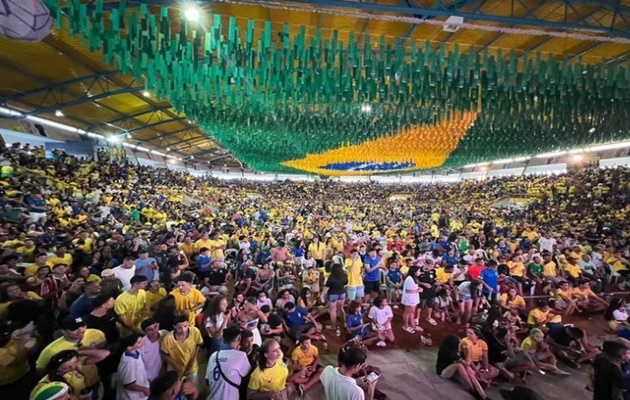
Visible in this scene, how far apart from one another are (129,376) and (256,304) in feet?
6.51

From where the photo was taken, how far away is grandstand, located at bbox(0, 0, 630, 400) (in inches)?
116

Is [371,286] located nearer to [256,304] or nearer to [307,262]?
[307,262]

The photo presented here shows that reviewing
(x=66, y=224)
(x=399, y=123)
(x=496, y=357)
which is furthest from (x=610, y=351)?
(x=66, y=224)

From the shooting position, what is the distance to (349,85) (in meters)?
5.36

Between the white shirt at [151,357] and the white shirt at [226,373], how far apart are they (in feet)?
2.32

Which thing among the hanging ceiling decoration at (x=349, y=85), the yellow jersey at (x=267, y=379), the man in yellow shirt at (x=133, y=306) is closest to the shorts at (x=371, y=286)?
the yellow jersey at (x=267, y=379)

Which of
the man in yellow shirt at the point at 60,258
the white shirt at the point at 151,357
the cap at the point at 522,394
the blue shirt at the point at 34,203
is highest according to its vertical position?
the blue shirt at the point at 34,203

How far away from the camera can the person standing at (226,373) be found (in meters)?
2.50

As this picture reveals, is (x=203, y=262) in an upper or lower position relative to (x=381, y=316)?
upper

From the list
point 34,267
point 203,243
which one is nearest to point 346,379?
point 34,267

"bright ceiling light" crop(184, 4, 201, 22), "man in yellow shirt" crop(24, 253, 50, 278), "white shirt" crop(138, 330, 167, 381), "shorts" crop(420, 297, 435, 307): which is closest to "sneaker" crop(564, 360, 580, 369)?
"shorts" crop(420, 297, 435, 307)

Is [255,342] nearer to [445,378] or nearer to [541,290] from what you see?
[445,378]

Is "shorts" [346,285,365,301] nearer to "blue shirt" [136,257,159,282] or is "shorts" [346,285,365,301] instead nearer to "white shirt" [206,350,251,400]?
"white shirt" [206,350,251,400]

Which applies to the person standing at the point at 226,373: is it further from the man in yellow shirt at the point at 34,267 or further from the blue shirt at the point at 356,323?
the man in yellow shirt at the point at 34,267
